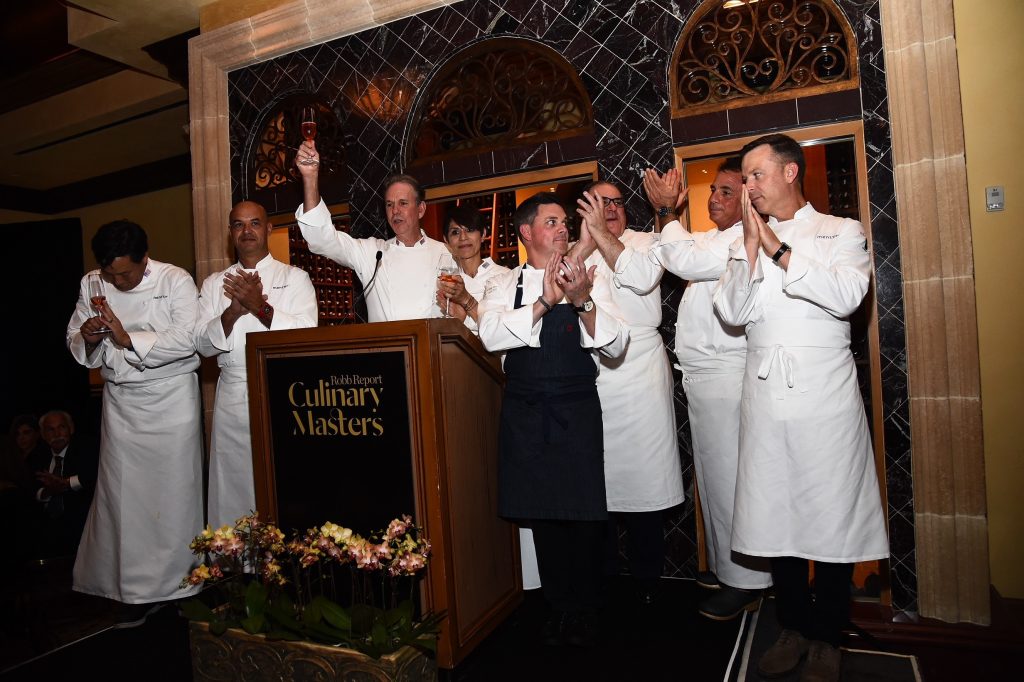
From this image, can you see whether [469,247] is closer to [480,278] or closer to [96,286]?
[480,278]

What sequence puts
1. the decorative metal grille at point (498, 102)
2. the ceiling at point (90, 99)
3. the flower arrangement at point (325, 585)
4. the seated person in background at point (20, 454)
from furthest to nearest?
1. the ceiling at point (90, 99)
2. the seated person in background at point (20, 454)
3. the decorative metal grille at point (498, 102)
4. the flower arrangement at point (325, 585)

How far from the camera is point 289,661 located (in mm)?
2379

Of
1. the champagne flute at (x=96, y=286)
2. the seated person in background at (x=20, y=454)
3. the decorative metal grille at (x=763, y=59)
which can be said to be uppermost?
the decorative metal grille at (x=763, y=59)

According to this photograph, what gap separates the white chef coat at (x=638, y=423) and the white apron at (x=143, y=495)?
2259mm

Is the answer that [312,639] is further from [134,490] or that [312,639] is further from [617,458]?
[134,490]

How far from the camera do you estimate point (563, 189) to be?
612 cm

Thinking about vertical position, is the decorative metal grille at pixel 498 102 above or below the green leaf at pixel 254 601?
above

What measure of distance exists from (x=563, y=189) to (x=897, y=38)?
3.12 m

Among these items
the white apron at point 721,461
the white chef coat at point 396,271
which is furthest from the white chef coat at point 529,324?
the white chef coat at point 396,271

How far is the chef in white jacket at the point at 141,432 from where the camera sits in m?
3.67

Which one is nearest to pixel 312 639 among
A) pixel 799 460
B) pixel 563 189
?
pixel 799 460

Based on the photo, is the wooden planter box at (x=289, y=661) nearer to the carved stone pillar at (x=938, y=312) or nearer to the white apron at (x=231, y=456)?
the white apron at (x=231, y=456)

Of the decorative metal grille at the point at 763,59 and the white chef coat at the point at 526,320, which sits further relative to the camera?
the decorative metal grille at the point at 763,59

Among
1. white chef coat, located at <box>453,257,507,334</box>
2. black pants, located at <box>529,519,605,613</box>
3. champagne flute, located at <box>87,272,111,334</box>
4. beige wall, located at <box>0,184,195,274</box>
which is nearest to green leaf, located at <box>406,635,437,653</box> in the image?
black pants, located at <box>529,519,605,613</box>
